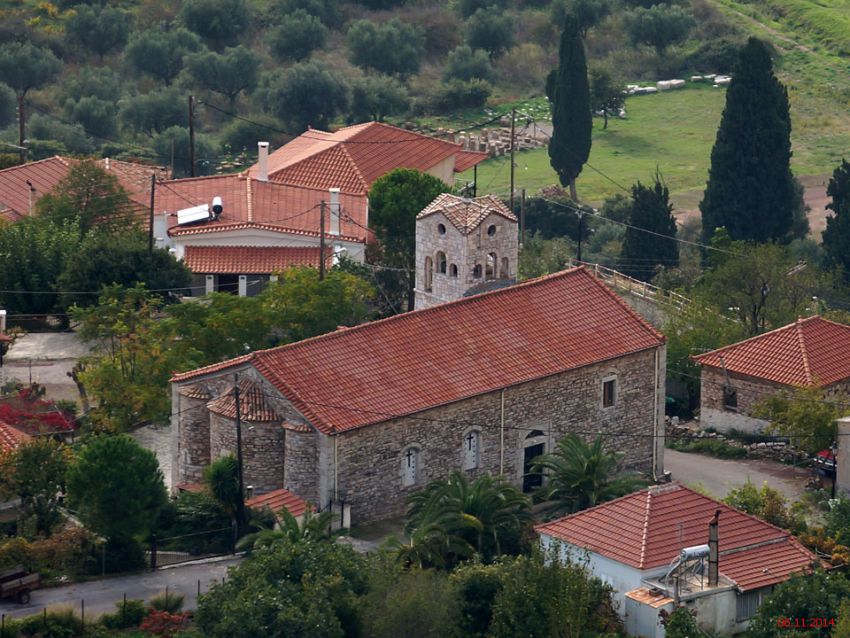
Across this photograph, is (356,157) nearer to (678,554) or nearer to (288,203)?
(288,203)

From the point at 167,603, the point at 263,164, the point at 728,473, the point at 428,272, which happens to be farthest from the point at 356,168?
the point at 167,603

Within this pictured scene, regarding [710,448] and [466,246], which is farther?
[710,448]

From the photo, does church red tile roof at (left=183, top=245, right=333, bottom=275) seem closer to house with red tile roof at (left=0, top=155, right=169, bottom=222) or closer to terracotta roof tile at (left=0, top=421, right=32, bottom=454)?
house with red tile roof at (left=0, top=155, right=169, bottom=222)

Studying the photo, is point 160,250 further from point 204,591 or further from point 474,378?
point 204,591

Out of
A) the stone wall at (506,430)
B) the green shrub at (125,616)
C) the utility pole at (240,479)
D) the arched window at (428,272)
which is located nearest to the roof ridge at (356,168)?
the arched window at (428,272)

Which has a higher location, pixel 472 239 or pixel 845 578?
pixel 472 239

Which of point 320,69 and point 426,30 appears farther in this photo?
point 426,30

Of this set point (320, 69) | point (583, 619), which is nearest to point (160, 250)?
point (583, 619)
